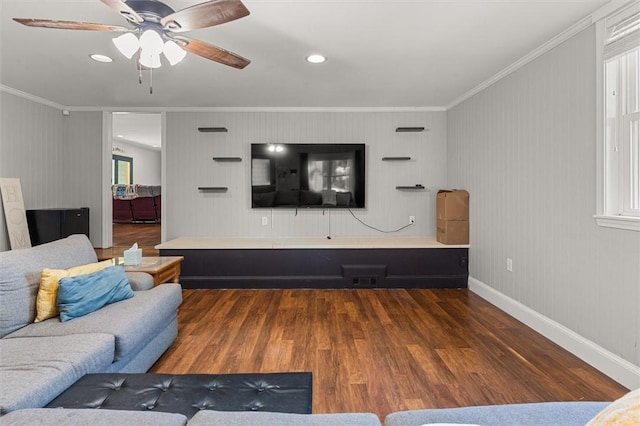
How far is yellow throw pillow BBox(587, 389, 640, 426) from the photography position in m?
0.63

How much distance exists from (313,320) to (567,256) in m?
2.14

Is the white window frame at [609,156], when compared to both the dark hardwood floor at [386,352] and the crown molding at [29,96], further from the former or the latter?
the crown molding at [29,96]

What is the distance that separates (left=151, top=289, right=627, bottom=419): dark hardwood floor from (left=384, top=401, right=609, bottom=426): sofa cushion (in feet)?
2.80

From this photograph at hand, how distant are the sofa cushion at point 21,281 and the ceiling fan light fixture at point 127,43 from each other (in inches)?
54.0

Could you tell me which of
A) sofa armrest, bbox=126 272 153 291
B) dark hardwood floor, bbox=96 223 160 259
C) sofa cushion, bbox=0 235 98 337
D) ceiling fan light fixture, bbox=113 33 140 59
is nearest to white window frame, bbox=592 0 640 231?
ceiling fan light fixture, bbox=113 33 140 59

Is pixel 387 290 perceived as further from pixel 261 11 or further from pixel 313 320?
pixel 261 11

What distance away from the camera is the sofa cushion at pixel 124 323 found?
→ 178cm

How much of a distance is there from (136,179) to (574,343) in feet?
39.7

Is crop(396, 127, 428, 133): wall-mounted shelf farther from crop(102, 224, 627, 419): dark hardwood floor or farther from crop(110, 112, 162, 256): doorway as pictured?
crop(110, 112, 162, 256): doorway

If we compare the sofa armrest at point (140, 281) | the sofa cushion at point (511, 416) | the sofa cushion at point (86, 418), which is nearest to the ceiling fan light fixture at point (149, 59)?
the sofa armrest at point (140, 281)

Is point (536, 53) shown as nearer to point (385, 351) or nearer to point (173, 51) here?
point (385, 351)

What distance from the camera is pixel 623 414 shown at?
646 millimetres

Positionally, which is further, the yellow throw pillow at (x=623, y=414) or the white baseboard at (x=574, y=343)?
the white baseboard at (x=574, y=343)

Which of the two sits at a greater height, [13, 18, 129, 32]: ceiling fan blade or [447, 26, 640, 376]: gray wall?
[13, 18, 129, 32]: ceiling fan blade
